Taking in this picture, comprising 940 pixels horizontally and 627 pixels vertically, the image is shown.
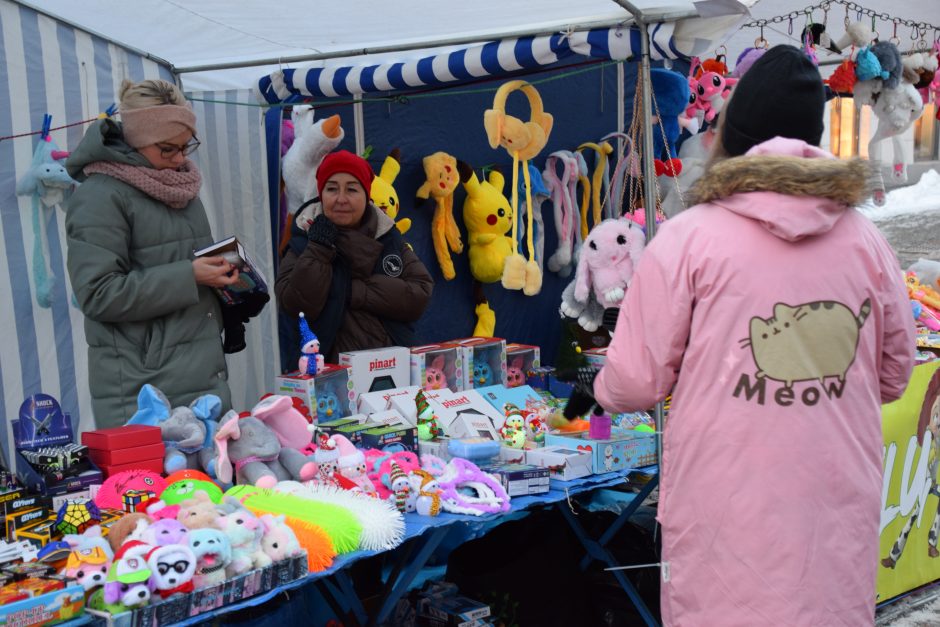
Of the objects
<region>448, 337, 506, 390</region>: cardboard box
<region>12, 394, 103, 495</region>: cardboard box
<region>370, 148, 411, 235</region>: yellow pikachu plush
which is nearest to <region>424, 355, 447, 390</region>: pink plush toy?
<region>448, 337, 506, 390</region>: cardboard box

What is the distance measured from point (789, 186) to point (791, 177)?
18 millimetres

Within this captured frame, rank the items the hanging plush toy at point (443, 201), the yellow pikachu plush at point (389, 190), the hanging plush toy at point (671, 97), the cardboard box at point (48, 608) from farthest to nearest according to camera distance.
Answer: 1. the hanging plush toy at point (443, 201)
2. the hanging plush toy at point (671, 97)
3. the yellow pikachu plush at point (389, 190)
4. the cardboard box at point (48, 608)

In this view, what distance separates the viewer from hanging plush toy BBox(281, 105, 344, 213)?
4176mm

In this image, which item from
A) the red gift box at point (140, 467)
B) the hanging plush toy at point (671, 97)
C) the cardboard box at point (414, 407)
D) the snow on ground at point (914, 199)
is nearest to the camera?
the red gift box at point (140, 467)

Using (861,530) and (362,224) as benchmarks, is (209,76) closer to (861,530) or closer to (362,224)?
(362,224)

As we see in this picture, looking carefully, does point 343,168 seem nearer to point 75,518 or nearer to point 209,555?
point 75,518

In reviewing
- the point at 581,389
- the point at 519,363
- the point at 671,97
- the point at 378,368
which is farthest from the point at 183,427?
the point at 671,97

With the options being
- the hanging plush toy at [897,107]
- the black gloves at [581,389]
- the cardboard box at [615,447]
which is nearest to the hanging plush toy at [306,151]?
the cardboard box at [615,447]

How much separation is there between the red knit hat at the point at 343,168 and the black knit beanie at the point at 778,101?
81.1 inches

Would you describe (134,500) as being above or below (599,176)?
below

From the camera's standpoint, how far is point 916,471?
3.74m

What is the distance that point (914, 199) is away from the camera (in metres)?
13.6

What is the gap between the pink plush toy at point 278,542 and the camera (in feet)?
7.04

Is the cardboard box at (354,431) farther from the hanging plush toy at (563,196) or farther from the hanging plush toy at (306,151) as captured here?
the hanging plush toy at (563,196)
